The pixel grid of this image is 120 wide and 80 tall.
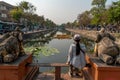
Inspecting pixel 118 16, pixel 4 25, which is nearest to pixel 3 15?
pixel 4 25

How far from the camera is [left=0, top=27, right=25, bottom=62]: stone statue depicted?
5.54 m

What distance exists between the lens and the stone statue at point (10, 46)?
5541mm

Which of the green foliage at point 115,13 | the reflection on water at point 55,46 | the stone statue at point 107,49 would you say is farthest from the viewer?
the green foliage at point 115,13

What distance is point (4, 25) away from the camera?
46.9m

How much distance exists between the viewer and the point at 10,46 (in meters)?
5.82

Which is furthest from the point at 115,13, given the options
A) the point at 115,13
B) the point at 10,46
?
the point at 10,46

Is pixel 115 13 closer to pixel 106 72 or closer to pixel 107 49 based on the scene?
pixel 107 49

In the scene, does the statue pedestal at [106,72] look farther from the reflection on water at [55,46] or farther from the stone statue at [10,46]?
the stone statue at [10,46]

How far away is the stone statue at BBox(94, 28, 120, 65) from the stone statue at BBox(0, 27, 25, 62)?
2.24 m

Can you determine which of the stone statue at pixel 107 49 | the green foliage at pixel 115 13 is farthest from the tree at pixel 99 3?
the stone statue at pixel 107 49

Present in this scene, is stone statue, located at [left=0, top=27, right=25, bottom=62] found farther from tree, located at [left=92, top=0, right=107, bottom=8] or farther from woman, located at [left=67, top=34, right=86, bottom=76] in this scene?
tree, located at [left=92, top=0, right=107, bottom=8]

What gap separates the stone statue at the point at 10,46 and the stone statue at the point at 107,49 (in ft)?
7.34

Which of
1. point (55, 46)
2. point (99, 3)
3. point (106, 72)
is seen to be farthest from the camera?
point (99, 3)

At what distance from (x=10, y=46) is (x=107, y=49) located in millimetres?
2479
